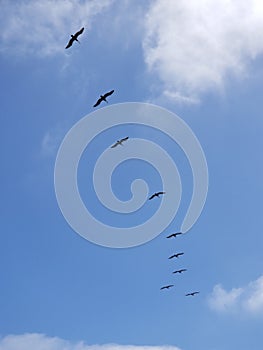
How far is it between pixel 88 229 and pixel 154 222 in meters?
13.6

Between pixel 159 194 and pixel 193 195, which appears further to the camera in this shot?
pixel 159 194

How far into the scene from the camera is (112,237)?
140 metres

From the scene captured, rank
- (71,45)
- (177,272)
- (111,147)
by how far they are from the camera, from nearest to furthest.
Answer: (71,45) < (111,147) < (177,272)

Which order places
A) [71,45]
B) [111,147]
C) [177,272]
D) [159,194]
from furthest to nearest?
[177,272]
[159,194]
[111,147]
[71,45]

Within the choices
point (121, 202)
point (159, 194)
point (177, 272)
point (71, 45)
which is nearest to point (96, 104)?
point (71, 45)

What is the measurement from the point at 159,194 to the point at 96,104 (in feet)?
124

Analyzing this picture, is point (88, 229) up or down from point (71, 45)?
down

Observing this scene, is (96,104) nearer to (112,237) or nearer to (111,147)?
(111,147)

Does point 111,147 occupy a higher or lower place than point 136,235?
higher

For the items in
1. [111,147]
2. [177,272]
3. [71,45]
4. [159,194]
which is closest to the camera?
[71,45]

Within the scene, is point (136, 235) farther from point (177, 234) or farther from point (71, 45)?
point (71, 45)

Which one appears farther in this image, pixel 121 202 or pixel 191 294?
pixel 191 294

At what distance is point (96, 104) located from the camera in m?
124

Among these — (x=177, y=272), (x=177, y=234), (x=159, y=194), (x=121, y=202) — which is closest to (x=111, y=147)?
(x=121, y=202)
